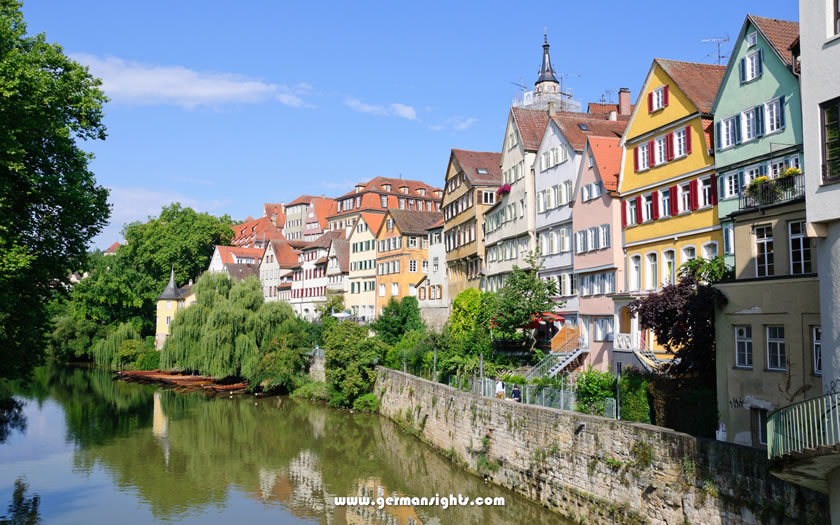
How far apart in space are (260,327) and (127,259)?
42.6 meters

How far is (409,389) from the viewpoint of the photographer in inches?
1368

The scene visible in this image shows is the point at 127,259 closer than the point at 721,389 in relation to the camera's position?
No

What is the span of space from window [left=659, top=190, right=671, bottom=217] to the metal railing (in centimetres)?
1474

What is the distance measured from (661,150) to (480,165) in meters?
22.2

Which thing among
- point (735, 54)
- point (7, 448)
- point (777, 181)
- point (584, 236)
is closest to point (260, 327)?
point (7, 448)

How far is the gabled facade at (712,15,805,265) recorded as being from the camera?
20891 mm

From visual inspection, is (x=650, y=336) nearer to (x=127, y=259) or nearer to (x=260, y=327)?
(x=260, y=327)

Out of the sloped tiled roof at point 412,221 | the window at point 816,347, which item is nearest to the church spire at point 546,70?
the sloped tiled roof at point 412,221

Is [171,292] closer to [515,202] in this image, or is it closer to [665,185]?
[515,202]

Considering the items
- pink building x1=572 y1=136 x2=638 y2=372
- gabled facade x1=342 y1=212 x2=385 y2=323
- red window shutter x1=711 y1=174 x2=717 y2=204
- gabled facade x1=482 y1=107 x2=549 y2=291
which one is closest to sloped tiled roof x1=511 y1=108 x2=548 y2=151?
gabled facade x1=482 y1=107 x2=549 y2=291

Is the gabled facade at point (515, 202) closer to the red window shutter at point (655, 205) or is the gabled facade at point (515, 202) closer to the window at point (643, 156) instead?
the window at point (643, 156)

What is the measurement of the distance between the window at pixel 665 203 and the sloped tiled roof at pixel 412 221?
33444 mm

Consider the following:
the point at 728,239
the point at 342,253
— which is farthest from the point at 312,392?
the point at 728,239

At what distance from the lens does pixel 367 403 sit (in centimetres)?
4084
